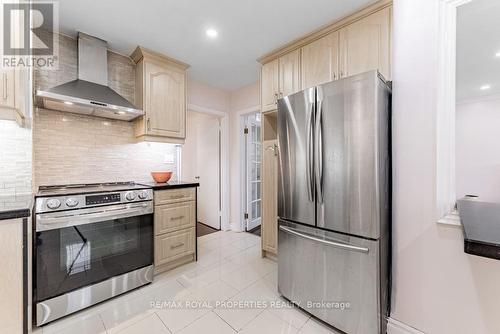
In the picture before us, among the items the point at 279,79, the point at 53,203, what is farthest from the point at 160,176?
the point at 279,79

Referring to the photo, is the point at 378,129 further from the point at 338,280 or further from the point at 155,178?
the point at 155,178

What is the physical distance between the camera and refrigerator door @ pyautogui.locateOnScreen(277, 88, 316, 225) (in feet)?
5.01

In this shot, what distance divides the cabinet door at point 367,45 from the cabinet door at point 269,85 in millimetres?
772

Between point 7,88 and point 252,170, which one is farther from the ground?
point 7,88

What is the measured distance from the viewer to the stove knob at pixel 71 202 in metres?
1.56

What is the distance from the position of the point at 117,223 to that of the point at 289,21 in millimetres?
2427

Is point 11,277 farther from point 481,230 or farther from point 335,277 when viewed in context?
point 481,230

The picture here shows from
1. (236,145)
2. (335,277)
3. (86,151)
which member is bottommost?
(335,277)

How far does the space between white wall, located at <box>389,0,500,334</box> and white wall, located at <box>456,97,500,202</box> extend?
63 centimetres

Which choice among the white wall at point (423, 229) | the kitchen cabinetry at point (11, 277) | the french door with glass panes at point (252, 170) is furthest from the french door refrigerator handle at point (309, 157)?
the french door with glass panes at point (252, 170)

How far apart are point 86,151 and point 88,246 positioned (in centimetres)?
105

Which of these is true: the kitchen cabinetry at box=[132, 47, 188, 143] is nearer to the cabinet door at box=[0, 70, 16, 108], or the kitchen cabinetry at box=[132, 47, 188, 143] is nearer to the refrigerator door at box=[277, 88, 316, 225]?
the cabinet door at box=[0, 70, 16, 108]

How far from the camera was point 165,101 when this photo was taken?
246 cm

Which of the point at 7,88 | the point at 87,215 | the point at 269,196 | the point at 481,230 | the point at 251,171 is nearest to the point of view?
the point at 481,230
